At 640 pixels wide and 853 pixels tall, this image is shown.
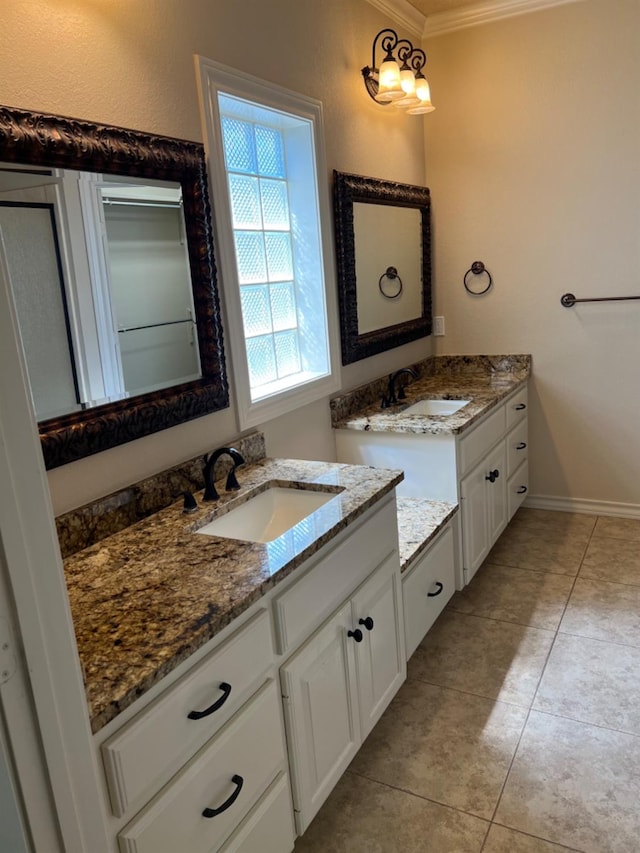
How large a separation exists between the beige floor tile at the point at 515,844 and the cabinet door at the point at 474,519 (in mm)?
1115

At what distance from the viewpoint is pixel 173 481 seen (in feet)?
6.15

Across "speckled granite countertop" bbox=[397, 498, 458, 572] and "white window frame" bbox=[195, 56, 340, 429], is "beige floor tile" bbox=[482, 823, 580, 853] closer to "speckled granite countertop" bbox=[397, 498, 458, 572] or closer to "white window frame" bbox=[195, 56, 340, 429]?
"speckled granite countertop" bbox=[397, 498, 458, 572]

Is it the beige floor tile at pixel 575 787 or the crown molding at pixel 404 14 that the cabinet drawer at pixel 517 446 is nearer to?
the beige floor tile at pixel 575 787

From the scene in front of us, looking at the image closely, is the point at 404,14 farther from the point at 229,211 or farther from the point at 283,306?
the point at 229,211

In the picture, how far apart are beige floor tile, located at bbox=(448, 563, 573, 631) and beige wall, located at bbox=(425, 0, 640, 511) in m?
0.87

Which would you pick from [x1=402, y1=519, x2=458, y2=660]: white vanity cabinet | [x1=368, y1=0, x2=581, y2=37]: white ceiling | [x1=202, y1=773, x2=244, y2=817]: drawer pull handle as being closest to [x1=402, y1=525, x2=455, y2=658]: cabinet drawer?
[x1=402, y1=519, x2=458, y2=660]: white vanity cabinet

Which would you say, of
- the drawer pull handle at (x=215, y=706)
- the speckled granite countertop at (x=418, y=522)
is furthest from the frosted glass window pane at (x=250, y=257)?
the drawer pull handle at (x=215, y=706)

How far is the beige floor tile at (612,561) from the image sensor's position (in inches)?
117

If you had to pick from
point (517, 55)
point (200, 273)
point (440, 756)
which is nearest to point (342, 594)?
point (440, 756)

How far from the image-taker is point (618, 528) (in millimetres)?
3463

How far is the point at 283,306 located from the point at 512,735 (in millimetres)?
1736

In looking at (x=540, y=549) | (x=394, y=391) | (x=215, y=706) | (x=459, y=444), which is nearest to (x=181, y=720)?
(x=215, y=706)

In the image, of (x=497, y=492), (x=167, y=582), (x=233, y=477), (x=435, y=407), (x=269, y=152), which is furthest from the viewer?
(x=435, y=407)

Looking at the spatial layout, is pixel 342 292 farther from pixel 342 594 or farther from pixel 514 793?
pixel 514 793
